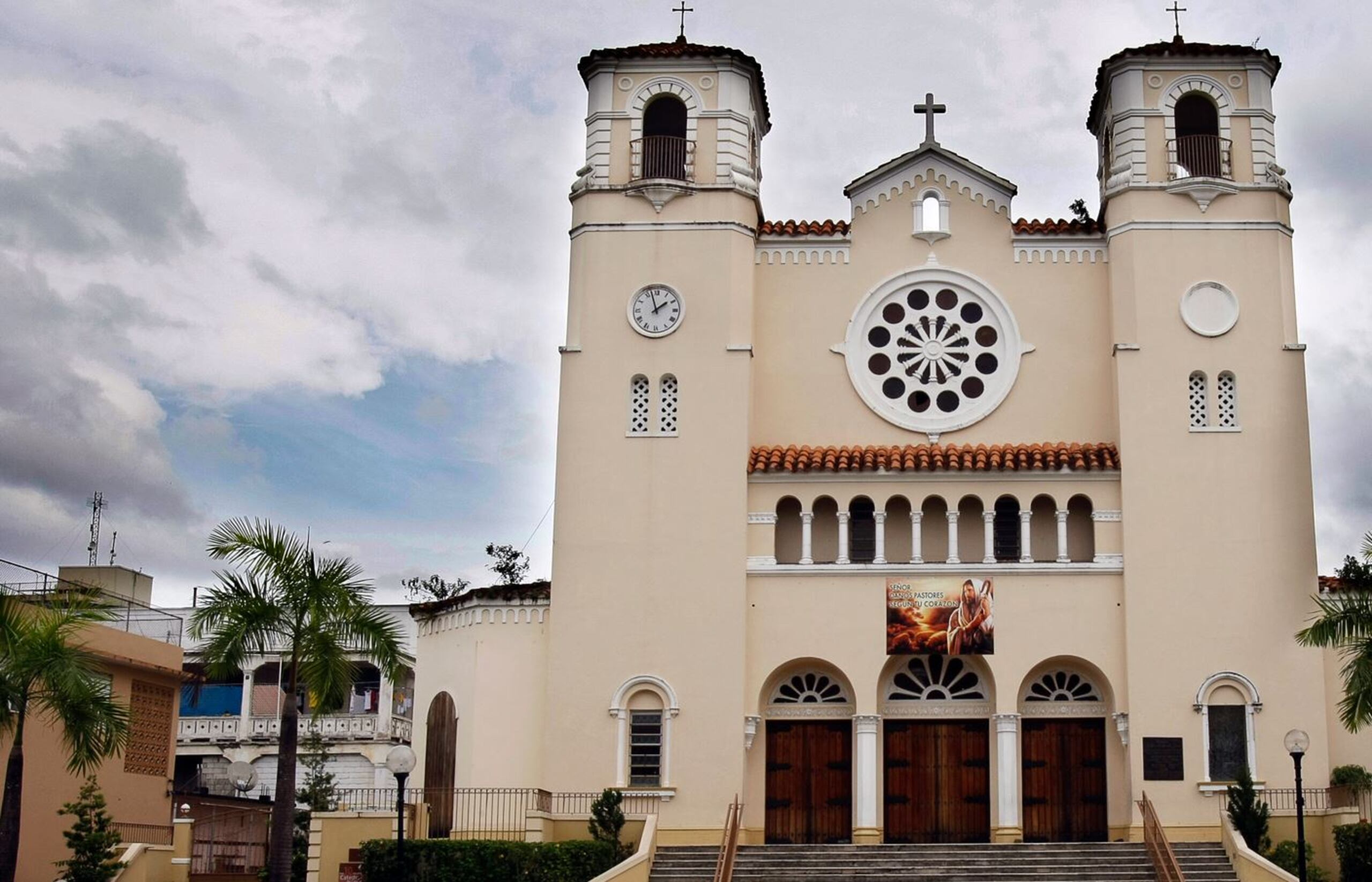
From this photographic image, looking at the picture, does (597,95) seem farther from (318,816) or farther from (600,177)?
(318,816)

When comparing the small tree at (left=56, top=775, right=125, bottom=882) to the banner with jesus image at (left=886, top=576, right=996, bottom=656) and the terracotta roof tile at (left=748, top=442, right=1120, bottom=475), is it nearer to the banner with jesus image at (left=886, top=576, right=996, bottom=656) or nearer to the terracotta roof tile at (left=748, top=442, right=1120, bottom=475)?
the terracotta roof tile at (left=748, top=442, right=1120, bottom=475)

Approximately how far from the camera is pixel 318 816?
27531 millimetres

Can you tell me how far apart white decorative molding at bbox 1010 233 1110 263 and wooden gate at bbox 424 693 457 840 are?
13220 millimetres

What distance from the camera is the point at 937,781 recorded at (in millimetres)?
29609

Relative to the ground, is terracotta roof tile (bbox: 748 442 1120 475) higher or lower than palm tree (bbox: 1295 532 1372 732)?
higher

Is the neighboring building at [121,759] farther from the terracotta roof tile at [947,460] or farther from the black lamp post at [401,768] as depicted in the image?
the terracotta roof tile at [947,460]

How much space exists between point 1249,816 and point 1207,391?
740 cm

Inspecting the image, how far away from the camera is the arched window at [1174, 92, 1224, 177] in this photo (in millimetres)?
31062

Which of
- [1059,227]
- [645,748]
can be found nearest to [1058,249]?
[1059,227]

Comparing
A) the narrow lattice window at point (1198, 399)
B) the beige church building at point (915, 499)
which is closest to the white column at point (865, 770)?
the beige church building at point (915, 499)

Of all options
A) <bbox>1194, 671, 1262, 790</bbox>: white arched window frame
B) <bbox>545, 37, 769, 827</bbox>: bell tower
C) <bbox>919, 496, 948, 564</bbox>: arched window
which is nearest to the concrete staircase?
<bbox>545, 37, 769, 827</bbox>: bell tower

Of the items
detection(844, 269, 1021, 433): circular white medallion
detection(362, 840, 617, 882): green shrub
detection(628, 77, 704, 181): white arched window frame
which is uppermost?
detection(628, 77, 704, 181): white arched window frame

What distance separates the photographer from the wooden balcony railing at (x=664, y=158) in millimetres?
31594

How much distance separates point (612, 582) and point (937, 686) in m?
5.93
